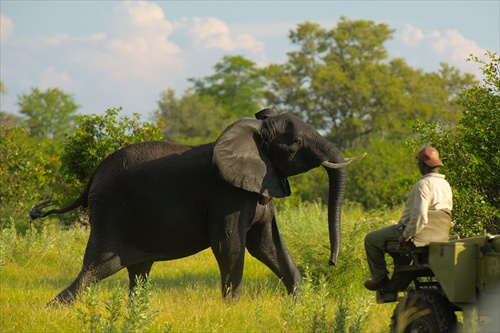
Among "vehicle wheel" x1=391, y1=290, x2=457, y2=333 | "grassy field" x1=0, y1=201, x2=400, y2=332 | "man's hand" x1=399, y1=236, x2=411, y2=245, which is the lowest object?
"grassy field" x1=0, y1=201, x2=400, y2=332

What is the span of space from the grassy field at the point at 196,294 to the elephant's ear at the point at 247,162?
1.22 meters

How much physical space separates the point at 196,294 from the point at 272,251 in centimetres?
110

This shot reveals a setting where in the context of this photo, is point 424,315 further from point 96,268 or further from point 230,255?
point 96,268

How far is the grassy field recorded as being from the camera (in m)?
7.63

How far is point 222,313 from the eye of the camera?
901 centimetres

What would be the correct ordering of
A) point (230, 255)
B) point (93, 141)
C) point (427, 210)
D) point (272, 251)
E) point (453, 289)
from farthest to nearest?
point (93, 141) → point (272, 251) → point (230, 255) → point (427, 210) → point (453, 289)

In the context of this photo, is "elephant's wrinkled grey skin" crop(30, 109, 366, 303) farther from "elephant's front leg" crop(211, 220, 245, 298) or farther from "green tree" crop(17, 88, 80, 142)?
"green tree" crop(17, 88, 80, 142)

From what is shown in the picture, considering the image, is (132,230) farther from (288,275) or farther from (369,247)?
(369,247)

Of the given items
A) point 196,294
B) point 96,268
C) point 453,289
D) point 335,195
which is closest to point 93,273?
point 96,268

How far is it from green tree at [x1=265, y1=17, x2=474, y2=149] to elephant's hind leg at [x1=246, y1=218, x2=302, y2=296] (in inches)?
1941

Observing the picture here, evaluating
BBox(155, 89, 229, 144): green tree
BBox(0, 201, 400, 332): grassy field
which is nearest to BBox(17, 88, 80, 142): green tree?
BBox(155, 89, 229, 144): green tree

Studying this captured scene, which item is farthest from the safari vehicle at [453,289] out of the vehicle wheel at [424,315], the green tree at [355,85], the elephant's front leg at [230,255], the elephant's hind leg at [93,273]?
Result: the green tree at [355,85]

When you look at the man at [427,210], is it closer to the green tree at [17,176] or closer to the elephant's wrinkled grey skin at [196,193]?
the elephant's wrinkled grey skin at [196,193]

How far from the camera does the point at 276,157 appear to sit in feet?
34.1
